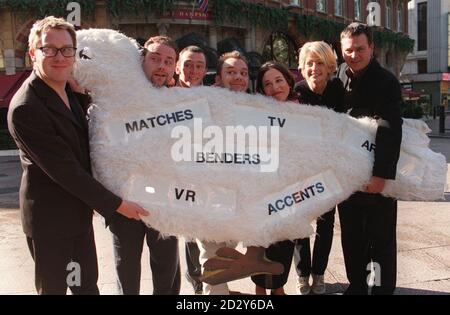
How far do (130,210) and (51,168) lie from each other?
0.50 meters

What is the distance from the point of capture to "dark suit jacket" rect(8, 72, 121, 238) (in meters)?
2.24

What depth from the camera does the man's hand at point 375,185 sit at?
2.88 metres

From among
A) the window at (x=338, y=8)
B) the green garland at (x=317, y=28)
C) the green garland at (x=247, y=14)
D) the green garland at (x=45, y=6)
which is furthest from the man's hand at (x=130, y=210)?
the window at (x=338, y=8)

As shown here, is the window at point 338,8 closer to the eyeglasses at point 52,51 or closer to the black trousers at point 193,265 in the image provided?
the black trousers at point 193,265

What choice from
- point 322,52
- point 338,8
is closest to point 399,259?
point 322,52

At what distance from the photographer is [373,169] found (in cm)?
289

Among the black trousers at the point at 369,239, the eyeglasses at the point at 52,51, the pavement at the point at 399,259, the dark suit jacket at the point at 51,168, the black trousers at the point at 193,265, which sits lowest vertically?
the pavement at the point at 399,259

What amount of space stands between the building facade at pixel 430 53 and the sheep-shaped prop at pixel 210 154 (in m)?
40.6

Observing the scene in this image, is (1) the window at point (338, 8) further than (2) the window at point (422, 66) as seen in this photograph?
No

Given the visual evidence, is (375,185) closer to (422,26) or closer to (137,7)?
(137,7)

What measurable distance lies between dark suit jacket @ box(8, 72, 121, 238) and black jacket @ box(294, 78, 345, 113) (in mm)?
1673

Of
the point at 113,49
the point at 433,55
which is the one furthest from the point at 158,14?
the point at 433,55
